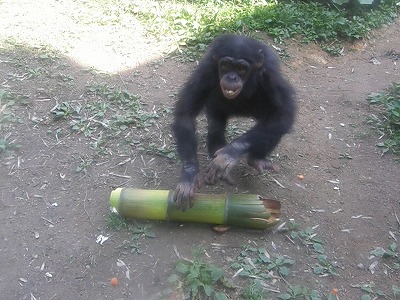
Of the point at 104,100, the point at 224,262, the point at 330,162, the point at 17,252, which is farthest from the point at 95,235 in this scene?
the point at 330,162

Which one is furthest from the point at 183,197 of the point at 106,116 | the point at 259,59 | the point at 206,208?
the point at 106,116

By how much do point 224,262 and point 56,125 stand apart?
2252mm

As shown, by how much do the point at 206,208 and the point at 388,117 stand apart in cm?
258

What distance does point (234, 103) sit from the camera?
444 cm

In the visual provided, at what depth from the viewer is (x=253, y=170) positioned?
4.62 meters

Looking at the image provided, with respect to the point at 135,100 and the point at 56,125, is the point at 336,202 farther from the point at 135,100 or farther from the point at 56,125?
the point at 56,125

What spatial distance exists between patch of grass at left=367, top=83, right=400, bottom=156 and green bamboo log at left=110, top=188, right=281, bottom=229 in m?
1.78

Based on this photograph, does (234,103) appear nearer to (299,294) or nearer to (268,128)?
(268,128)

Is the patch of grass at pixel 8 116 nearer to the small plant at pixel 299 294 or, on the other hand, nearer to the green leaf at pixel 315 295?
the small plant at pixel 299 294

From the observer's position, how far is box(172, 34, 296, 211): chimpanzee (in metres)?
4.05

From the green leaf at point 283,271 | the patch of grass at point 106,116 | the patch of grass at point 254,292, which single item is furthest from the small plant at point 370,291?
the patch of grass at point 106,116

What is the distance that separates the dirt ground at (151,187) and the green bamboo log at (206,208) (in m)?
0.12

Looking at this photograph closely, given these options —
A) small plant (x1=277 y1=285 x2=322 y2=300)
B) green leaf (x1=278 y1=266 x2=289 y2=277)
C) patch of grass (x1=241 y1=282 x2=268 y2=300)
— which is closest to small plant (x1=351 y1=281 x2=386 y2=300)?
small plant (x1=277 y1=285 x2=322 y2=300)

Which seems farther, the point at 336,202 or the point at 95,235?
the point at 336,202
